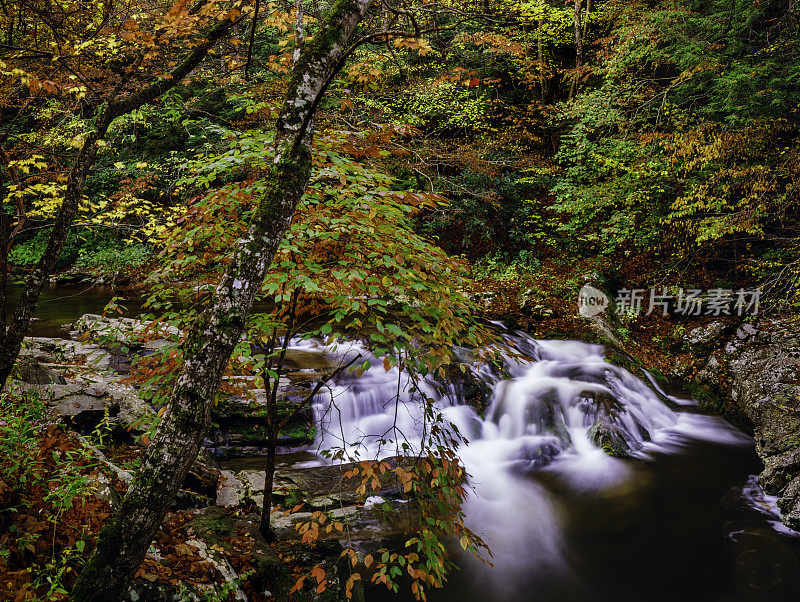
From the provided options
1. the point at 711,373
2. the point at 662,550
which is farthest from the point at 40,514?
the point at 711,373

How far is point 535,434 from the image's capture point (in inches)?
300

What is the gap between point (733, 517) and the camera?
588cm

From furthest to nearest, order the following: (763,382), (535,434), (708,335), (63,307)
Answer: (63,307)
(708,335)
(763,382)
(535,434)

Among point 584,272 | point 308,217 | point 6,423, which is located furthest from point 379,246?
point 584,272

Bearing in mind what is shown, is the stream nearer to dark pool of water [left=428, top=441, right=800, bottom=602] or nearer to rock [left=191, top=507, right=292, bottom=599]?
dark pool of water [left=428, top=441, right=800, bottom=602]

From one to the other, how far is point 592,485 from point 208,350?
6530 millimetres

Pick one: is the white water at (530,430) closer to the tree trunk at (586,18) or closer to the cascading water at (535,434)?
the cascading water at (535,434)

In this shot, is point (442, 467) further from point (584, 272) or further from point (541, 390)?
point (584, 272)

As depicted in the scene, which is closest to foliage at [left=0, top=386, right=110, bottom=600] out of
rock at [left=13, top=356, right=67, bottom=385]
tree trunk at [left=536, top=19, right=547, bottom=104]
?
rock at [left=13, top=356, right=67, bottom=385]

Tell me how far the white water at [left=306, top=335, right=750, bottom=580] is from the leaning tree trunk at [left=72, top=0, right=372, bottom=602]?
13.1ft

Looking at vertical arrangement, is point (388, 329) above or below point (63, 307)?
above

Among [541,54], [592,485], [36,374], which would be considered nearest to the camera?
[36,374]

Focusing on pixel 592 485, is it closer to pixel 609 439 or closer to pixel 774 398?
pixel 609 439

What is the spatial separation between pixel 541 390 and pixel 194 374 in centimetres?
757
